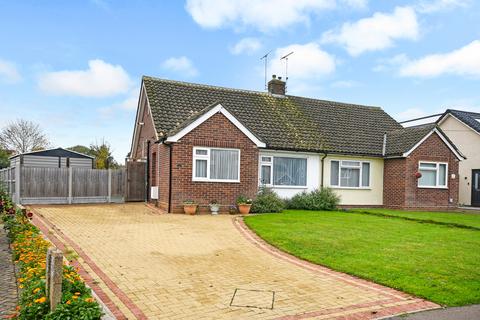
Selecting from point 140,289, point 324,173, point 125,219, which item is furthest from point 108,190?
point 140,289

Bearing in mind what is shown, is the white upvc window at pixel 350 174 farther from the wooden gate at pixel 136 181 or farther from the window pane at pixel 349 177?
the wooden gate at pixel 136 181

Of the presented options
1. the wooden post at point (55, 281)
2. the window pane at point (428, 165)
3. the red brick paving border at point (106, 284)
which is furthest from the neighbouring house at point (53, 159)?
the wooden post at point (55, 281)

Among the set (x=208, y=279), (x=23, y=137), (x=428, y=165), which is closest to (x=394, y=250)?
(x=208, y=279)

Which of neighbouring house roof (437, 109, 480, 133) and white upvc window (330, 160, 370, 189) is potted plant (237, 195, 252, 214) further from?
neighbouring house roof (437, 109, 480, 133)

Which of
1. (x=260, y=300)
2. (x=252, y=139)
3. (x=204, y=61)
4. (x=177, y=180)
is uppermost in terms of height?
(x=204, y=61)

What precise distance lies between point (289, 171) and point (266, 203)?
131 inches

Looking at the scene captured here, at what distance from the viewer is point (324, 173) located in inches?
832

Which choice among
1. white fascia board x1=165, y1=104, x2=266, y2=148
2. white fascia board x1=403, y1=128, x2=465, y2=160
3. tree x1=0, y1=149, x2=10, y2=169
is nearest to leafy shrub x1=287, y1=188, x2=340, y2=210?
white fascia board x1=165, y1=104, x2=266, y2=148

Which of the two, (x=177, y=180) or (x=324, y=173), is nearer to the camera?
(x=177, y=180)

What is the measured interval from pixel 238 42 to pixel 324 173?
837cm

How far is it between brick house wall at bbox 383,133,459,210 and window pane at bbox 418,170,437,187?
36cm

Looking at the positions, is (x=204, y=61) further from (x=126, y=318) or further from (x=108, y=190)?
(x=126, y=318)

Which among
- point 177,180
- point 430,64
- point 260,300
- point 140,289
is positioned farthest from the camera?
point 430,64

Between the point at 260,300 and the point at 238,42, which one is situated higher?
the point at 238,42
